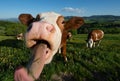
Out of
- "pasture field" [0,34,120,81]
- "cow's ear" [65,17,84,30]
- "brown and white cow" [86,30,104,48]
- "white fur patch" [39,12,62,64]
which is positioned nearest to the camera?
"white fur patch" [39,12,62,64]

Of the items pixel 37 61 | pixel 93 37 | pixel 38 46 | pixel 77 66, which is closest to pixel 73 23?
pixel 38 46

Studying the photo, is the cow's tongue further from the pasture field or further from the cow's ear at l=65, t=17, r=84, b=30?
the pasture field

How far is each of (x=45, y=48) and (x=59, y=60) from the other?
336 inches

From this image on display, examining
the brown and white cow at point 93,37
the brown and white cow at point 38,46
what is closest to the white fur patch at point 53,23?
the brown and white cow at point 38,46

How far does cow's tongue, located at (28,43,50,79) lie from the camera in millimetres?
1840

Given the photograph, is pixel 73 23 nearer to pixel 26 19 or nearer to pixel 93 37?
pixel 26 19

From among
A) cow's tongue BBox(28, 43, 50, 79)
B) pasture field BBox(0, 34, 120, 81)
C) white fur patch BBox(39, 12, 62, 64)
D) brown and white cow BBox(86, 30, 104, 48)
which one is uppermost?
white fur patch BBox(39, 12, 62, 64)

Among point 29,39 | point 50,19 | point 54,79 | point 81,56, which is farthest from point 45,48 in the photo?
point 81,56

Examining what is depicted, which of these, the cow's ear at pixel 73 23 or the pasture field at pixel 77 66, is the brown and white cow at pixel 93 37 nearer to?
the pasture field at pixel 77 66

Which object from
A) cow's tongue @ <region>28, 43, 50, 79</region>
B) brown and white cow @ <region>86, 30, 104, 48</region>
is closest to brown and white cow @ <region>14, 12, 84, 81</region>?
cow's tongue @ <region>28, 43, 50, 79</region>

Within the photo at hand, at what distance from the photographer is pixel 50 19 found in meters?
2.65

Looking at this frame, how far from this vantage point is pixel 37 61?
6.16 feet

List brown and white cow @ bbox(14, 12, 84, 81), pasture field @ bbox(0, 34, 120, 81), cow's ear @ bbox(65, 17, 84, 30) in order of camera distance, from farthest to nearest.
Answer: pasture field @ bbox(0, 34, 120, 81) < cow's ear @ bbox(65, 17, 84, 30) < brown and white cow @ bbox(14, 12, 84, 81)

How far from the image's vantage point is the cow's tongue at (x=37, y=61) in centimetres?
A: 184
